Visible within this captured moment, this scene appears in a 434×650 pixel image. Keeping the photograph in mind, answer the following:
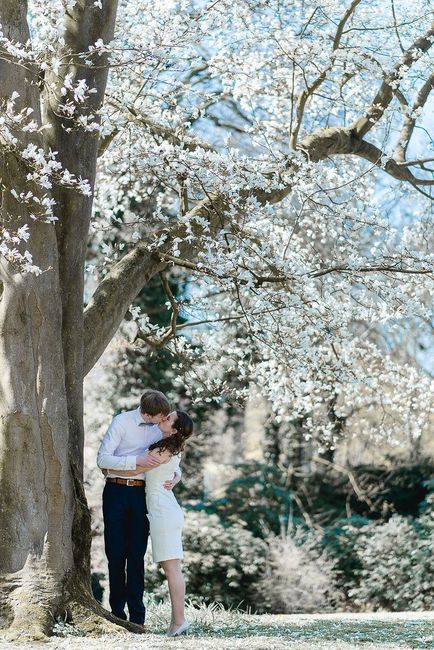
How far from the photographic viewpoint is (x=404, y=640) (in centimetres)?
641

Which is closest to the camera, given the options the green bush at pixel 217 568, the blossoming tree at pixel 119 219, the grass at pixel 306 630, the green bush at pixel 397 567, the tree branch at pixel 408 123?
the blossoming tree at pixel 119 219

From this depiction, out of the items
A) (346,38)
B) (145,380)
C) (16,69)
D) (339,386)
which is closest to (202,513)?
(145,380)

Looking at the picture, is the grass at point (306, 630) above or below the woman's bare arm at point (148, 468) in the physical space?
below

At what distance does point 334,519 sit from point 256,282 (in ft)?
29.4

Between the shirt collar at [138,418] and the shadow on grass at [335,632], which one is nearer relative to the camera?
the shadow on grass at [335,632]

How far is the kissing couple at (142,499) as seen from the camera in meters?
6.06

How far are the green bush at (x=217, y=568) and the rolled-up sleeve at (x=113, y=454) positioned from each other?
22.1 ft

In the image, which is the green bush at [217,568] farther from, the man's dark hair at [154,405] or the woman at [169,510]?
the man's dark hair at [154,405]

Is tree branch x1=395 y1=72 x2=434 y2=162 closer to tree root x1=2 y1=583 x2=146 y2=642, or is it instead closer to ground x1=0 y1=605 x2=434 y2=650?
ground x1=0 y1=605 x2=434 y2=650

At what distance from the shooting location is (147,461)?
19.9 feet

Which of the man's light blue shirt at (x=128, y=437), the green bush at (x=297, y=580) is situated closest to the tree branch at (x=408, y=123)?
the man's light blue shirt at (x=128, y=437)

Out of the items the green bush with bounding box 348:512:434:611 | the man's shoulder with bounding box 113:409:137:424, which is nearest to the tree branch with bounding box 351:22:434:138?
the man's shoulder with bounding box 113:409:137:424

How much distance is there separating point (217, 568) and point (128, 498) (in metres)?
6.98

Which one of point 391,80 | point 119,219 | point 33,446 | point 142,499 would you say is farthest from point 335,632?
point 391,80
